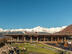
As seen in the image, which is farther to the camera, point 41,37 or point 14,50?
point 41,37

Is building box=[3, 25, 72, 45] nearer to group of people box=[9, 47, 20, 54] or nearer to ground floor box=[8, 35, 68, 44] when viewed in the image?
ground floor box=[8, 35, 68, 44]

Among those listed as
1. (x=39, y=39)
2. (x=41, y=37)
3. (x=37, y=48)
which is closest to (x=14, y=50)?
(x=37, y=48)

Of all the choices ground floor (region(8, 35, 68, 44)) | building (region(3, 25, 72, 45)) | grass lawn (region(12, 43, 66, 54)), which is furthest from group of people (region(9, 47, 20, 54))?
ground floor (region(8, 35, 68, 44))

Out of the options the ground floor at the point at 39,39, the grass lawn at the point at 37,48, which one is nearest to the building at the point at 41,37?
the ground floor at the point at 39,39

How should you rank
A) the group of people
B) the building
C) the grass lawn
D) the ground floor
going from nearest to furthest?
1. the grass lawn
2. the group of people
3. the building
4. the ground floor

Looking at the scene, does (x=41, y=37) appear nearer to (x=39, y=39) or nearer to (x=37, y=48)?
(x=39, y=39)

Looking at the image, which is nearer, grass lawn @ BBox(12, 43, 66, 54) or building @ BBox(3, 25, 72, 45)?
grass lawn @ BBox(12, 43, 66, 54)

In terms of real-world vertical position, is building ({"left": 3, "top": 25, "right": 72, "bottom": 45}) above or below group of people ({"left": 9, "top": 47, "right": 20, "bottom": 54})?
above

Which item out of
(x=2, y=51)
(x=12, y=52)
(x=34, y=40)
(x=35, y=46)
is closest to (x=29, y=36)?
(x=34, y=40)

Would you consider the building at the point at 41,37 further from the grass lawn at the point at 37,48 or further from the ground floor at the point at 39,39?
the grass lawn at the point at 37,48

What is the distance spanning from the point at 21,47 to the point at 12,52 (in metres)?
2.37

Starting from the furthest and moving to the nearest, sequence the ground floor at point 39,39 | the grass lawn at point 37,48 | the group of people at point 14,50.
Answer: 1. the ground floor at point 39,39
2. the group of people at point 14,50
3. the grass lawn at point 37,48

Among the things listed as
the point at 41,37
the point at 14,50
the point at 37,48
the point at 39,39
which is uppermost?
the point at 41,37

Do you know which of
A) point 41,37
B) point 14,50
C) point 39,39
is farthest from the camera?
point 39,39
